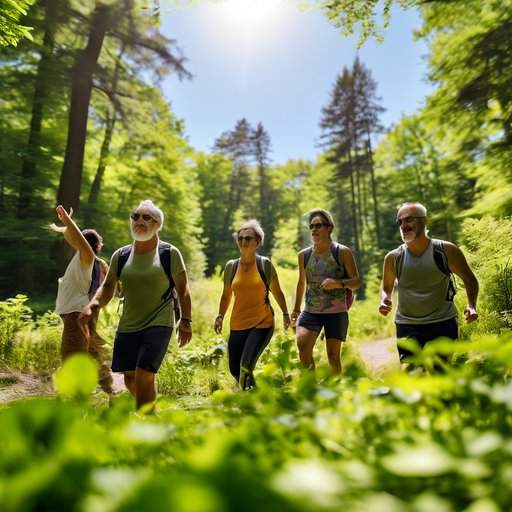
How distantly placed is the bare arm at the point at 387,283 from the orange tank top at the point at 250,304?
1.18 m

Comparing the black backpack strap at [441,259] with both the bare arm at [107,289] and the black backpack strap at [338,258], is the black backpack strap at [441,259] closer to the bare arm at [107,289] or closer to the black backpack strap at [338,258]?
the black backpack strap at [338,258]

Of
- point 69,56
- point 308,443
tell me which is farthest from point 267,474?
point 69,56

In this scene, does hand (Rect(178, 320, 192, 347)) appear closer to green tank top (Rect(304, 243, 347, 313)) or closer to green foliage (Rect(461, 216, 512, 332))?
green tank top (Rect(304, 243, 347, 313))

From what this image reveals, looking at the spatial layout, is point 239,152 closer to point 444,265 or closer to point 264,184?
point 264,184

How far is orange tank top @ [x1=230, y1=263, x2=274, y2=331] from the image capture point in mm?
4383

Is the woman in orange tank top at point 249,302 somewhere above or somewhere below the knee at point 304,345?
above

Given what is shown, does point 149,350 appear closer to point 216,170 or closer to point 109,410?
point 109,410

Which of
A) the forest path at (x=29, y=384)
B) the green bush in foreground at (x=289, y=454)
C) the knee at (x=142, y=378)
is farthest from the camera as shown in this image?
the forest path at (x=29, y=384)

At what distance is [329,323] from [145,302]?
6.56 ft

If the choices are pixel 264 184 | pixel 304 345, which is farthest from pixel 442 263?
pixel 264 184

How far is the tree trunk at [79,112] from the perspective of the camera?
12.2 metres

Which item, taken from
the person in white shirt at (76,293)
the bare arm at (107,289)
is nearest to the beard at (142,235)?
the bare arm at (107,289)

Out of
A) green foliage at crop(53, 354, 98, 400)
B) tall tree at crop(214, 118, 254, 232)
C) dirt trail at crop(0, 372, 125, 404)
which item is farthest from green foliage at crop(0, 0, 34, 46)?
tall tree at crop(214, 118, 254, 232)

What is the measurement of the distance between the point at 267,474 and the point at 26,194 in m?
15.9
